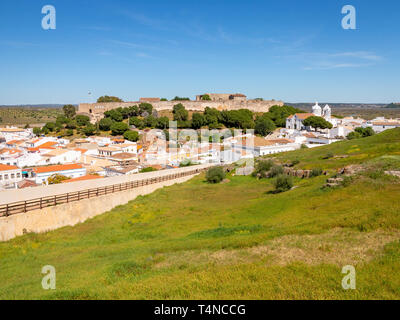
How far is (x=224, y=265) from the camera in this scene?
739 centimetres

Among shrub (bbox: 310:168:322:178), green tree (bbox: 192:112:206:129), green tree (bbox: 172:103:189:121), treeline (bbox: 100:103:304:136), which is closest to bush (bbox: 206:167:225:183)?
shrub (bbox: 310:168:322:178)

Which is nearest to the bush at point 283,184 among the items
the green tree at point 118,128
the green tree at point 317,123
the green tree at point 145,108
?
the green tree at point 317,123

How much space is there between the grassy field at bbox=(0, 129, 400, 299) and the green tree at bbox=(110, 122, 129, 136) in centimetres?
5421

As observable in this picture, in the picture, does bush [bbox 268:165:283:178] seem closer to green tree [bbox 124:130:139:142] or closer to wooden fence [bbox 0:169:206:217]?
wooden fence [bbox 0:169:206:217]

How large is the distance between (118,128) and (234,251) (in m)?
63.0

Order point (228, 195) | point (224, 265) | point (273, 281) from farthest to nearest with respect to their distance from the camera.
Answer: point (228, 195), point (224, 265), point (273, 281)

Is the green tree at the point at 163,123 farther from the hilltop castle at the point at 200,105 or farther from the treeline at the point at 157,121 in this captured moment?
the hilltop castle at the point at 200,105

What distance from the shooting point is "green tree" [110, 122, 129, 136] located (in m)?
68.4

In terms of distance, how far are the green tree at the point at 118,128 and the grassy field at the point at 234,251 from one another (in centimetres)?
5421

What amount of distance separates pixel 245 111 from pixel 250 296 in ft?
228

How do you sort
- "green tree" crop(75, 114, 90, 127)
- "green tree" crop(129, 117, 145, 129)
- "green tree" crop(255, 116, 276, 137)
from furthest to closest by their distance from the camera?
"green tree" crop(75, 114, 90, 127)
"green tree" crop(129, 117, 145, 129)
"green tree" crop(255, 116, 276, 137)

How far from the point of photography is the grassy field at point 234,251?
6207mm
